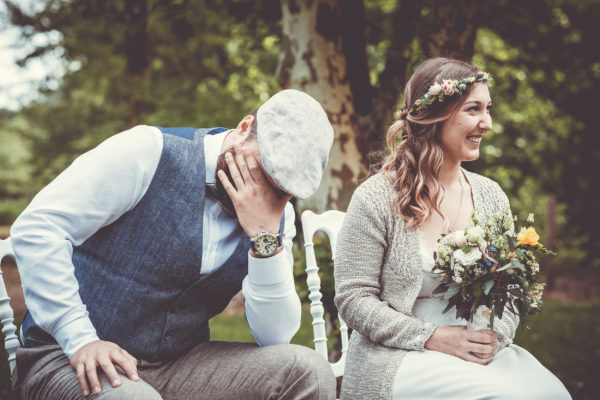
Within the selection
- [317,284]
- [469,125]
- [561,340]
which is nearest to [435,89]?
[469,125]

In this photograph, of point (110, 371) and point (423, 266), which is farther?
point (423, 266)

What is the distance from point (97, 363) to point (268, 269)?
628mm

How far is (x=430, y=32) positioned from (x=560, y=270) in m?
13.3

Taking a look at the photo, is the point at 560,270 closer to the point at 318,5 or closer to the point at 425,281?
the point at 318,5

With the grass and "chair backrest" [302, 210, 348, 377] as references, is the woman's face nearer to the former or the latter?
"chair backrest" [302, 210, 348, 377]

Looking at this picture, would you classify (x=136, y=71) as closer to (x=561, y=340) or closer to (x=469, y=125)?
(x=561, y=340)

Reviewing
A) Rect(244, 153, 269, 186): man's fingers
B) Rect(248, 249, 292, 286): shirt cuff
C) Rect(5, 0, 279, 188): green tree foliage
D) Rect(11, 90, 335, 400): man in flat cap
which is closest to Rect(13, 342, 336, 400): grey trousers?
Rect(11, 90, 335, 400): man in flat cap

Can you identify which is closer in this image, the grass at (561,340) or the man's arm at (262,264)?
the man's arm at (262,264)

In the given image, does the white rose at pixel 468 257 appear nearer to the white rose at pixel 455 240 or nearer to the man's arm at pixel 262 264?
the white rose at pixel 455 240

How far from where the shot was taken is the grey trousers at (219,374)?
1.88 m

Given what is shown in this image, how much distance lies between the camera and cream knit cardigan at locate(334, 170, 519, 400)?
8.13 feet

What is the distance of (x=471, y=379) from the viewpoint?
227cm

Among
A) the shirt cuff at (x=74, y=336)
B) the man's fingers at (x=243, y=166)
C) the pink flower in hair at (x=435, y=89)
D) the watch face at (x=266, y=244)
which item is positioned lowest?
the shirt cuff at (x=74, y=336)

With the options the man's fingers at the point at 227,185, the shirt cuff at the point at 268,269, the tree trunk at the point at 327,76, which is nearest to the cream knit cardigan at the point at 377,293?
the shirt cuff at the point at 268,269
